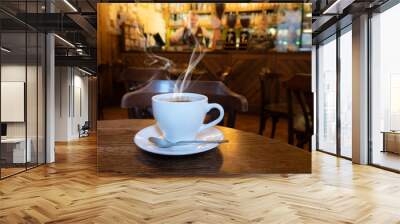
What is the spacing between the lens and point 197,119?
3.49m

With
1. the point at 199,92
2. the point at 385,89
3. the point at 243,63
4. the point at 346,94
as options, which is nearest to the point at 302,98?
the point at 243,63

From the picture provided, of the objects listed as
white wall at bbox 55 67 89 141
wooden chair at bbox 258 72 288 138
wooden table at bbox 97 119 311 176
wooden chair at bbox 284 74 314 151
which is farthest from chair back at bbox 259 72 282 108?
white wall at bbox 55 67 89 141

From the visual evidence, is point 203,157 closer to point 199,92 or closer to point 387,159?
point 199,92

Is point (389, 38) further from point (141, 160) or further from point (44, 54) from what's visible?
point (44, 54)

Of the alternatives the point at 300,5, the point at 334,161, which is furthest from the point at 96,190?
the point at 334,161

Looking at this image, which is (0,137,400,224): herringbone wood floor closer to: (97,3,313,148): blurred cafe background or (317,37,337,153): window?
(97,3,313,148): blurred cafe background

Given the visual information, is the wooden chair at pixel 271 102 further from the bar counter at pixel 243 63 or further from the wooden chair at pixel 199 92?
the wooden chair at pixel 199 92

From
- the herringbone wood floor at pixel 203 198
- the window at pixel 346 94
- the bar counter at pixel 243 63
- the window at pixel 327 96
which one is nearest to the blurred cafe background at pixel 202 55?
the bar counter at pixel 243 63

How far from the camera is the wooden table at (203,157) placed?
3791 millimetres

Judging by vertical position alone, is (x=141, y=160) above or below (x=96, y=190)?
→ above

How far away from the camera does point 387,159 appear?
5.48m

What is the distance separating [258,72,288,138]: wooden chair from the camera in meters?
3.92

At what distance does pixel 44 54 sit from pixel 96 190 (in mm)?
3545

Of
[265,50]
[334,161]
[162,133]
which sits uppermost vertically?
[265,50]
